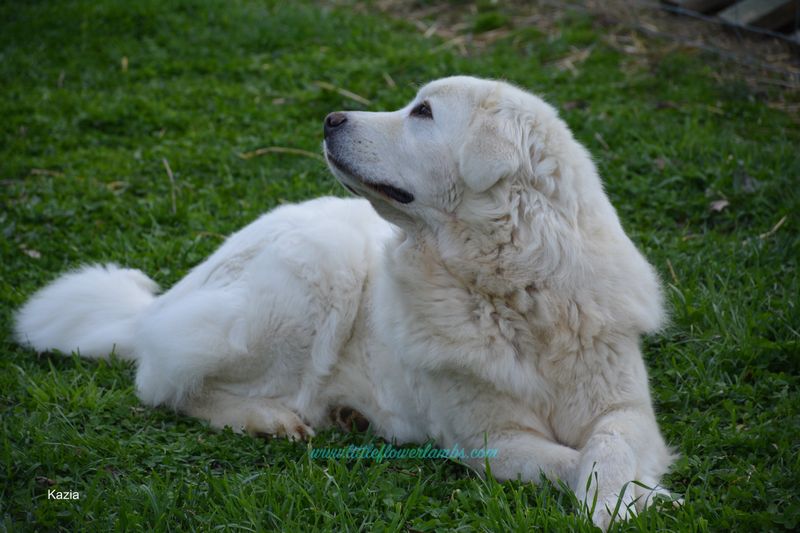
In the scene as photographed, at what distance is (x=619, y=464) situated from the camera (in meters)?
3.04

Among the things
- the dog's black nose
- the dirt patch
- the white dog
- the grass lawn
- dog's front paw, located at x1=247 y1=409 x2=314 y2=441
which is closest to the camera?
the grass lawn

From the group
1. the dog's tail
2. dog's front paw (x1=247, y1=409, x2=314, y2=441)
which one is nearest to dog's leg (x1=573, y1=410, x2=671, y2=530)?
dog's front paw (x1=247, y1=409, x2=314, y2=441)

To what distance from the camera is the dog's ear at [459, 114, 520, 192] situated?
3.33m

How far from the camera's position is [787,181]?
544 cm

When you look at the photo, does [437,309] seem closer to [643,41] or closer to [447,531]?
[447,531]

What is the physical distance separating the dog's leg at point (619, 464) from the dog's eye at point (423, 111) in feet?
4.89

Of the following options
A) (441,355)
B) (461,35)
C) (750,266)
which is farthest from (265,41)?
(441,355)

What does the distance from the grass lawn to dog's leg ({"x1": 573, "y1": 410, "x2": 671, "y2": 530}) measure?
113mm

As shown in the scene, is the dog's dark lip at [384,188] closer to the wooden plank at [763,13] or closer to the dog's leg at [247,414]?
the dog's leg at [247,414]

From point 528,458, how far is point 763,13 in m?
5.66

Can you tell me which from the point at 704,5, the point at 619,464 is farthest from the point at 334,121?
the point at 704,5

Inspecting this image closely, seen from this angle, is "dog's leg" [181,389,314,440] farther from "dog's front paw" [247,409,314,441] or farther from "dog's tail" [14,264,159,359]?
"dog's tail" [14,264,159,359]

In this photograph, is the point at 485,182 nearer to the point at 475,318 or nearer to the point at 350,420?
the point at 475,318

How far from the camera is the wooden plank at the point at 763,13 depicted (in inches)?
282
